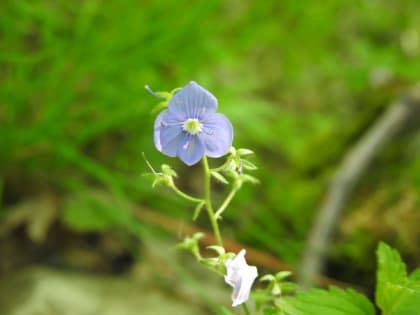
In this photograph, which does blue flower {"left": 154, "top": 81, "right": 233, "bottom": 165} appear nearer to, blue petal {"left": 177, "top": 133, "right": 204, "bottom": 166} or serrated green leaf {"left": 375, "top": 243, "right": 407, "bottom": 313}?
blue petal {"left": 177, "top": 133, "right": 204, "bottom": 166}

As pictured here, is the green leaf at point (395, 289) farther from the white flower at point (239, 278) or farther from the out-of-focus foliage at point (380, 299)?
the white flower at point (239, 278)

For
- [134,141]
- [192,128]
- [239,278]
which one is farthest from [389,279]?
[134,141]

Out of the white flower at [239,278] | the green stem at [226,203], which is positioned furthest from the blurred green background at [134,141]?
the white flower at [239,278]

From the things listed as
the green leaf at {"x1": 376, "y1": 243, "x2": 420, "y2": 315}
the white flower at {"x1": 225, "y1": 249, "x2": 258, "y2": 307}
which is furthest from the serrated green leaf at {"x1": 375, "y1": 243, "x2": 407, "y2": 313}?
the white flower at {"x1": 225, "y1": 249, "x2": 258, "y2": 307}

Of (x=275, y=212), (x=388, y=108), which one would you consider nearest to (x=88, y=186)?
(x=275, y=212)

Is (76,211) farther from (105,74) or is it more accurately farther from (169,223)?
(105,74)

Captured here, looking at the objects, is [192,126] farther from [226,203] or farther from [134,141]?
[134,141]
